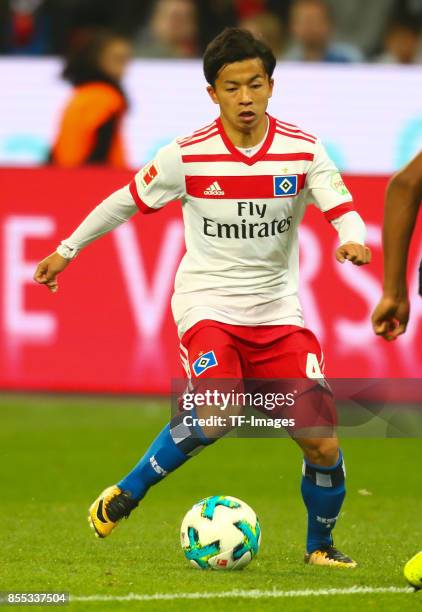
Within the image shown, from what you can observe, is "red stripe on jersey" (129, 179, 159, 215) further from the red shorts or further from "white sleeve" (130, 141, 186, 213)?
the red shorts

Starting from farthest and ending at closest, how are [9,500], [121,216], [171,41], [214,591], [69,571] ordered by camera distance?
[171,41] → [9,500] → [121,216] → [69,571] → [214,591]

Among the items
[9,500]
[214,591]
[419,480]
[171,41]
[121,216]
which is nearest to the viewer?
[214,591]

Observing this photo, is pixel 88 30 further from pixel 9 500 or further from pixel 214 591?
pixel 214 591

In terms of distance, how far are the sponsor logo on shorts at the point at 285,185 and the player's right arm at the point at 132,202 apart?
0.39 meters

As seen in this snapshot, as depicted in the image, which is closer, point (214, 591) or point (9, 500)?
point (214, 591)

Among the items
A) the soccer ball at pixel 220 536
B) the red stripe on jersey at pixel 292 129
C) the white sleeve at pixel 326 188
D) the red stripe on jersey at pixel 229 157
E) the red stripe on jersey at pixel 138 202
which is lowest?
the soccer ball at pixel 220 536

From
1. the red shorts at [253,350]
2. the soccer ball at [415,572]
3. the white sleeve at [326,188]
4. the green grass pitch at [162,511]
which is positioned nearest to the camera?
the soccer ball at [415,572]

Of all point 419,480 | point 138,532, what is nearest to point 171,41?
point 419,480

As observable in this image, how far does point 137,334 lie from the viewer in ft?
35.3

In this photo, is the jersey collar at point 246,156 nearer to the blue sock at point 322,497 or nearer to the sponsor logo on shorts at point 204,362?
the sponsor logo on shorts at point 204,362

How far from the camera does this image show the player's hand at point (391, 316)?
4.65 metres

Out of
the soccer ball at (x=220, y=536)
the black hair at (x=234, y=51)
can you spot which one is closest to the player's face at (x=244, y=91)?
the black hair at (x=234, y=51)

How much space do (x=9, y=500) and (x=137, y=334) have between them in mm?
2993

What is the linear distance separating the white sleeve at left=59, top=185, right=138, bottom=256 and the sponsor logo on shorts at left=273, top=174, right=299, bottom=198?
62cm
